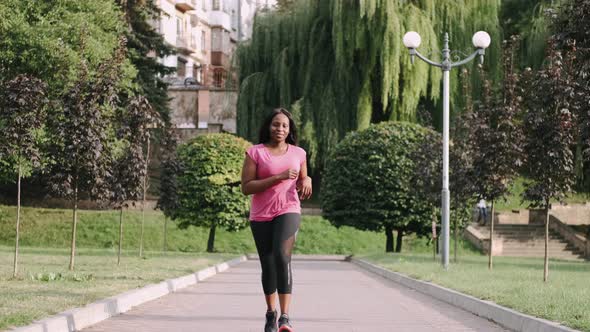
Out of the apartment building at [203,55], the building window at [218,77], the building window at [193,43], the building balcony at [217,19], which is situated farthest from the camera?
the building balcony at [217,19]

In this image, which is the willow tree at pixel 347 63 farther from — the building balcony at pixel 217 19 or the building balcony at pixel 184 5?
the building balcony at pixel 217 19

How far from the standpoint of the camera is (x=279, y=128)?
10.3 meters

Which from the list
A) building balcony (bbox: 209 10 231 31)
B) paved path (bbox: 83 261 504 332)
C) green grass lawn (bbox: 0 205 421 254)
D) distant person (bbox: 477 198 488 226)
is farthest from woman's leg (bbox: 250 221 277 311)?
building balcony (bbox: 209 10 231 31)

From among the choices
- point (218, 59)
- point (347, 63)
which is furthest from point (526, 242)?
point (218, 59)

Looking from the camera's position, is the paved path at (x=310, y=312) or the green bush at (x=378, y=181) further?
the green bush at (x=378, y=181)

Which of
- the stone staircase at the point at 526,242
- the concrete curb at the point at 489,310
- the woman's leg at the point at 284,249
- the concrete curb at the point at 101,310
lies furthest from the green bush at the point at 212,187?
the woman's leg at the point at 284,249

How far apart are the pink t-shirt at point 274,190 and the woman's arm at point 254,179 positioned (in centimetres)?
5

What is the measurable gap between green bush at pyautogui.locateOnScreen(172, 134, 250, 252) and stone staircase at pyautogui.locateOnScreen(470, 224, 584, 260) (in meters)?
10.6

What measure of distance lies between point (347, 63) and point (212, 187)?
7.37 m

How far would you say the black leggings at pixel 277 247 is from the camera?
10.0m

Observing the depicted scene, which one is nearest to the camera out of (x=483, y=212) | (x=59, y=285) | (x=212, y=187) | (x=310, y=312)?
(x=310, y=312)

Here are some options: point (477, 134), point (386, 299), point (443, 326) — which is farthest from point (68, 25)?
point (443, 326)

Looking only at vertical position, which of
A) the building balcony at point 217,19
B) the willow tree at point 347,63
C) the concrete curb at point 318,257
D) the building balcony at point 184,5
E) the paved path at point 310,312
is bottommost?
the concrete curb at point 318,257

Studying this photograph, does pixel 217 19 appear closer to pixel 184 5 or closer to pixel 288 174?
pixel 184 5
